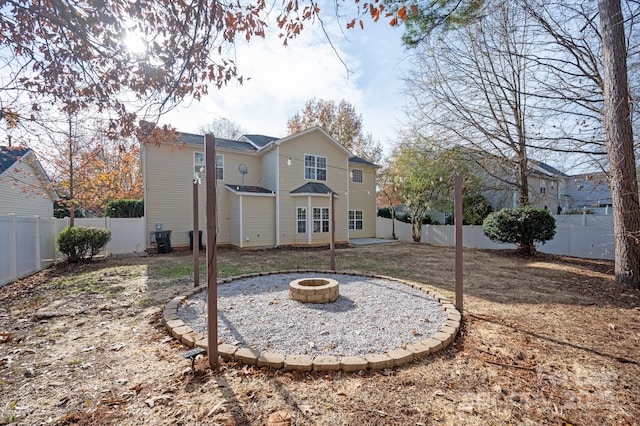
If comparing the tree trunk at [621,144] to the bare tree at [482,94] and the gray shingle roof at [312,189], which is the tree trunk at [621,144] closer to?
the bare tree at [482,94]

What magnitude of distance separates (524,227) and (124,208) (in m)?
19.3

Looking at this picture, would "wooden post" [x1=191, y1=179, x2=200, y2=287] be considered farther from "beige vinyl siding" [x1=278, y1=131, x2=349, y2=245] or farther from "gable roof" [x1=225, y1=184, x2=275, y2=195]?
"beige vinyl siding" [x1=278, y1=131, x2=349, y2=245]

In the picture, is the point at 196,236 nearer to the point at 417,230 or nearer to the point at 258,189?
the point at 258,189

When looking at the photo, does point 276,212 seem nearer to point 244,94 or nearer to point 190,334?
point 244,94

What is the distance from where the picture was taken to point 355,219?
17.7 metres

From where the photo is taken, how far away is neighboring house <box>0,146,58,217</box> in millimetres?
10238

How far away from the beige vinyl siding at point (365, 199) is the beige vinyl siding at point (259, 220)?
5.73m

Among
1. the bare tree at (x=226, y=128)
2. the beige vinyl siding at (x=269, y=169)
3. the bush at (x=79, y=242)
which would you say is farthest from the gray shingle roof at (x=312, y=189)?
the bare tree at (x=226, y=128)

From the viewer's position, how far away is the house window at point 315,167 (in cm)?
1438

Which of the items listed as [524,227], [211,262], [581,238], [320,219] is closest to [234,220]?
[320,219]

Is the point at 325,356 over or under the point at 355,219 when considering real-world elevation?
under

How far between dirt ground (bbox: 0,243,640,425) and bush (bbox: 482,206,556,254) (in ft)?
19.1

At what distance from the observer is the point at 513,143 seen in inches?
388

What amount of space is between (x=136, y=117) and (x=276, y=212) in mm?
9297
